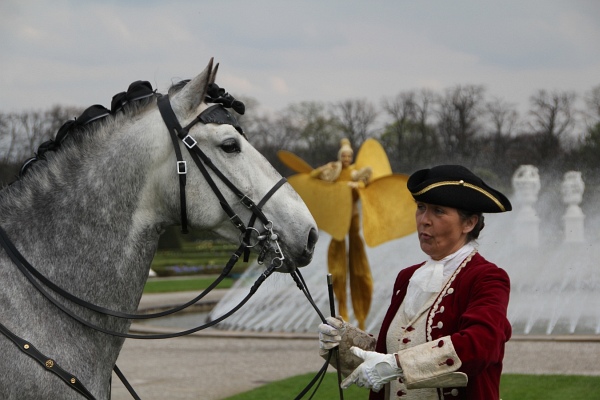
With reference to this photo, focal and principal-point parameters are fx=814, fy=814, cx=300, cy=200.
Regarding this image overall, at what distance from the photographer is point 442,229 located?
2850mm

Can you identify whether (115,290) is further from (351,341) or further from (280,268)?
(351,341)

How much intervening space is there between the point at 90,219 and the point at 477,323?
1.37 meters

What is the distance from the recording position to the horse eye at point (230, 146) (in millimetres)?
2935

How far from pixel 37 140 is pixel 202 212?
3465cm

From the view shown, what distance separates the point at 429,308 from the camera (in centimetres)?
288

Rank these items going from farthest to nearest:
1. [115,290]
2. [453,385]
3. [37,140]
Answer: [37,140], [115,290], [453,385]

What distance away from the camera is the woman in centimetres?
256

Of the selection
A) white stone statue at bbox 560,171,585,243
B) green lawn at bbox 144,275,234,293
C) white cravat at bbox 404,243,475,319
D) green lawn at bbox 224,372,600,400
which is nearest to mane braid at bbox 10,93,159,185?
white cravat at bbox 404,243,475,319

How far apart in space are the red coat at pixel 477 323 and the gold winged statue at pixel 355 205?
6437 millimetres

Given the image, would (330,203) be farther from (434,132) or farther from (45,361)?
(434,132)

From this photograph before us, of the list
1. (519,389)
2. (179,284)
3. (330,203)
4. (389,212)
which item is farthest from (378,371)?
(179,284)

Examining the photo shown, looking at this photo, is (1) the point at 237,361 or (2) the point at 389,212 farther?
(1) the point at 237,361

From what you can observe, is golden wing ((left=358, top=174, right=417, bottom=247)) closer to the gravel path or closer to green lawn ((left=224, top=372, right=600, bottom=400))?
the gravel path

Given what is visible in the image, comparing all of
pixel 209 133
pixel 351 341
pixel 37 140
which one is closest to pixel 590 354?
pixel 351 341
